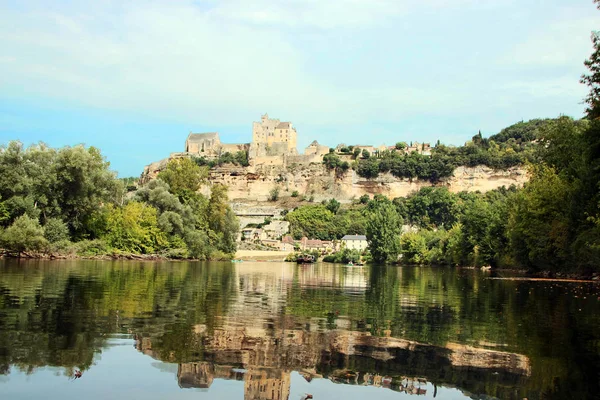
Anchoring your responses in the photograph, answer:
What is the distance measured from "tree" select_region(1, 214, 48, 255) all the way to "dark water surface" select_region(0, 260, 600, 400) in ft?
72.3

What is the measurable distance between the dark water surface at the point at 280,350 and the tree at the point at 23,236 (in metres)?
22.0

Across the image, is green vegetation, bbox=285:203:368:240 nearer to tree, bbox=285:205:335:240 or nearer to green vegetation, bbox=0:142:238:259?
tree, bbox=285:205:335:240

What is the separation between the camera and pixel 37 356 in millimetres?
7578

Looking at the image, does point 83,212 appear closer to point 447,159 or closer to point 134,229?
point 134,229

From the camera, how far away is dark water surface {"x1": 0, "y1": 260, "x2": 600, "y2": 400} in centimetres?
679

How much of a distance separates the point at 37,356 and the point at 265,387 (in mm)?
3134

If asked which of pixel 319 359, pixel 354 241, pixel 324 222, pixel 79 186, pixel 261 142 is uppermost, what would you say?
pixel 261 142

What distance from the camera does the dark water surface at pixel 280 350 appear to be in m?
6.79

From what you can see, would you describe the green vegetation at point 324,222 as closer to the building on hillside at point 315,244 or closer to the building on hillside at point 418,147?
the building on hillside at point 315,244

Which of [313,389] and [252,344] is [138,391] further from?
[252,344]

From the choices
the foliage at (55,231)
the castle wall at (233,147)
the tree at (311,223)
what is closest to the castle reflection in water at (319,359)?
the foliage at (55,231)

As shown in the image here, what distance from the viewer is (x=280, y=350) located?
346 inches

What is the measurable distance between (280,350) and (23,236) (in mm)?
31287

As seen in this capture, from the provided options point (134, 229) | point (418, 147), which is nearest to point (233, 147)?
point (418, 147)
